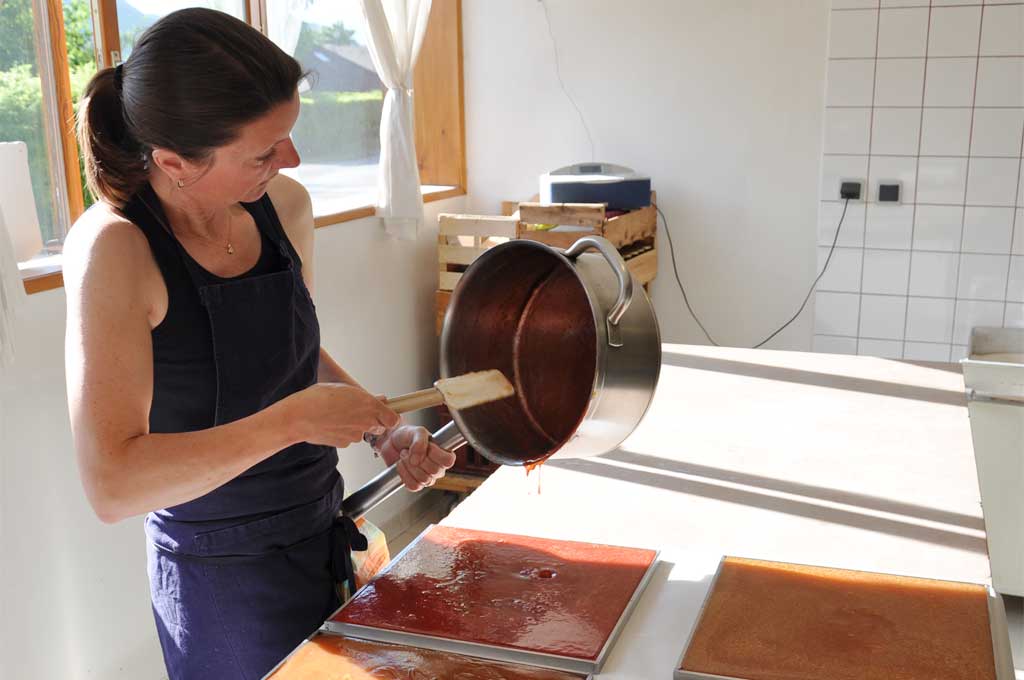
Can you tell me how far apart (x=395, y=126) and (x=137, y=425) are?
7.30 feet

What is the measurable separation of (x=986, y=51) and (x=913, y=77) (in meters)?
0.22

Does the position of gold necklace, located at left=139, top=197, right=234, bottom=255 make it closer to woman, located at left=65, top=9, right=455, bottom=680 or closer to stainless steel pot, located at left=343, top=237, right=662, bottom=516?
woman, located at left=65, top=9, right=455, bottom=680

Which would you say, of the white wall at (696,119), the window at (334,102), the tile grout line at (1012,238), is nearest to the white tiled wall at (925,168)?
the tile grout line at (1012,238)

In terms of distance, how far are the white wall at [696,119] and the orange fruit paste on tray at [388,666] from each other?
2.63 m

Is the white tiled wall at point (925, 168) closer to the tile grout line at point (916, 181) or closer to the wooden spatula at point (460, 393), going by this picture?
the tile grout line at point (916, 181)

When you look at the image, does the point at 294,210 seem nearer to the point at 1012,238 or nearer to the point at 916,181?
the point at 916,181

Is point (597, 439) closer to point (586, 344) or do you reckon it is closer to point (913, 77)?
point (586, 344)

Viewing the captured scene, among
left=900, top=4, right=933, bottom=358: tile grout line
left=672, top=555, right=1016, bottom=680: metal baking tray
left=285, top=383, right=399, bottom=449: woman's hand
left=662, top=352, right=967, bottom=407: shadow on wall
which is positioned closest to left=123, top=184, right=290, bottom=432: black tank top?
left=285, top=383, right=399, bottom=449: woman's hand

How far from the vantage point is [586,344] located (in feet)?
4.09

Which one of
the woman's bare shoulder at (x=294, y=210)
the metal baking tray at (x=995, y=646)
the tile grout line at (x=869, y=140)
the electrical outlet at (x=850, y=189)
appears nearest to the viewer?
the metal baking tray at (x=995, y=646)

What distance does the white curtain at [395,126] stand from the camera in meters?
3.17

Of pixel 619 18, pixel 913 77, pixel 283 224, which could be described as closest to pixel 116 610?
pixel 283 224

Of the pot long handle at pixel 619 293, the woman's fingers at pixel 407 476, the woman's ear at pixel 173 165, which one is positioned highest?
the woman's ear at pixel 173 165

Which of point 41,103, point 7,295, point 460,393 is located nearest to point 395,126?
point 41,103
